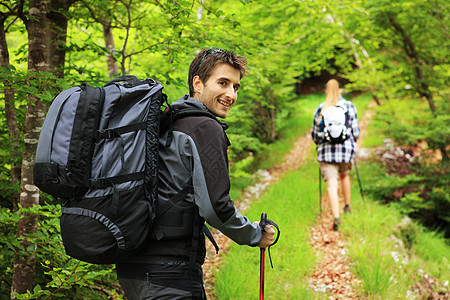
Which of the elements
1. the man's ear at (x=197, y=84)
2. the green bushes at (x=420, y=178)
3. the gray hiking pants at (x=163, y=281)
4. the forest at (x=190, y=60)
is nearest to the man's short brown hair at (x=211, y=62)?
the man's ear at (x=197, y=84)

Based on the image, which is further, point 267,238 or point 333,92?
point 333,92

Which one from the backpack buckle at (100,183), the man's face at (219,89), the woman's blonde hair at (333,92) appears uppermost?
the woman's blonde hair at (333,92)

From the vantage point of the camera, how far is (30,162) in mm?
2705

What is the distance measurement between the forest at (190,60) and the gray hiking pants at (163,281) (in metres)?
0.78

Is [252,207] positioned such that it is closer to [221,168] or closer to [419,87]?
[221,168]

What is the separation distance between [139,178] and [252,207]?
4.55m

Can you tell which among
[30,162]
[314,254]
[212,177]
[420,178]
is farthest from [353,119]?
[30,162]

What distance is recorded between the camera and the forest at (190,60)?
271 cm

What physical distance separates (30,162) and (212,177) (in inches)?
70.2

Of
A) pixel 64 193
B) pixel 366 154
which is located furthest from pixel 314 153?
pixel 64 193

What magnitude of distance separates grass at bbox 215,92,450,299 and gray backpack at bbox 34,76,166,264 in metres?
2.36

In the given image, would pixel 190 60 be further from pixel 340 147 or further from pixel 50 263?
pixel 50 263

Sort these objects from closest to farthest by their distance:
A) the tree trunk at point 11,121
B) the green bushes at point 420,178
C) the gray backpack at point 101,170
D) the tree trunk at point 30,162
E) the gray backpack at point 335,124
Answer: the gray backpack at point 101,170 → the tree trunk at point 30,162 → the tree trunk at point 11,121 → the gray backpack at point 335,124 → the green bushes at point 420,178

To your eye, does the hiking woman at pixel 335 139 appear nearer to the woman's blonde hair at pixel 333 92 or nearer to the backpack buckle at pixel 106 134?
the woman's blonde hair at pixel 333 92
